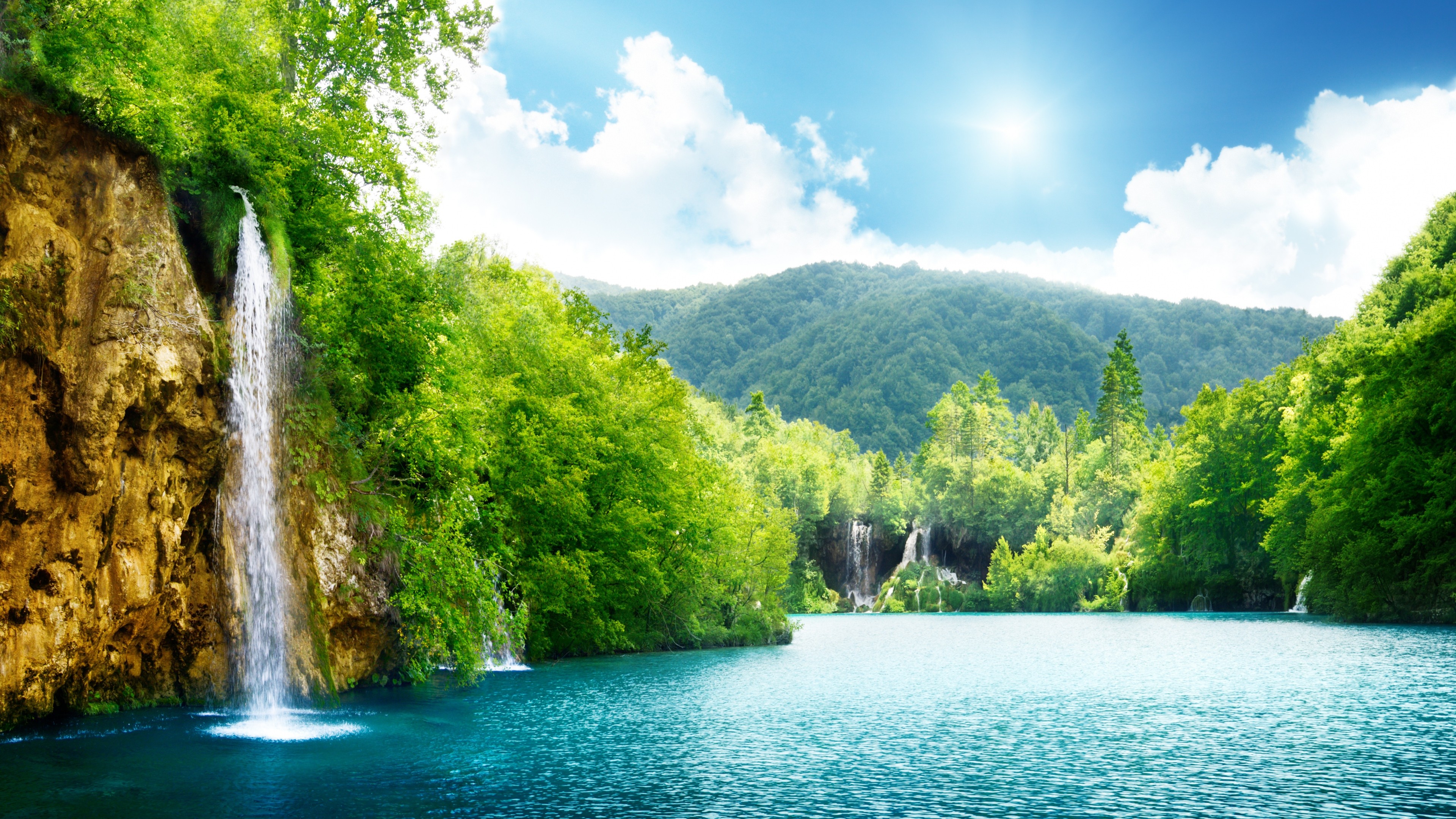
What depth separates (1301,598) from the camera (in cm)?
5716

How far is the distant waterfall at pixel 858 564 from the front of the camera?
9731cm

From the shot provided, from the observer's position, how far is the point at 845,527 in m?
98.7

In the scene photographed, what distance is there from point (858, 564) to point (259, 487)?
84.1 metres

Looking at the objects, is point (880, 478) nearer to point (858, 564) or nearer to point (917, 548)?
point (917, 548)

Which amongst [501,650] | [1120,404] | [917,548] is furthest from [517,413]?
[1120,404]

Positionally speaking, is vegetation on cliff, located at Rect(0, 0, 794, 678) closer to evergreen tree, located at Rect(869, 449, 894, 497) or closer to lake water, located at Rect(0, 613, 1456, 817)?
lake water, located at Rect(0, 613, 1456, 817)

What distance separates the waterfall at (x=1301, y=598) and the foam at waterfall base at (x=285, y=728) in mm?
55558

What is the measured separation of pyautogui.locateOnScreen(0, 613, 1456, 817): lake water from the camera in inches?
433

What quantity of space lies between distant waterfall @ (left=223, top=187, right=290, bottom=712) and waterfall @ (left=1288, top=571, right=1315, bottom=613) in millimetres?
56197

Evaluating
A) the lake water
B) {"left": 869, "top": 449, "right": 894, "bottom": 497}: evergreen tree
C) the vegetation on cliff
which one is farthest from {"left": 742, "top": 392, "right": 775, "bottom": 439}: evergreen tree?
the lake water

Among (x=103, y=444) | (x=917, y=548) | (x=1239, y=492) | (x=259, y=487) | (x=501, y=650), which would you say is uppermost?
(x=1239, y=492)

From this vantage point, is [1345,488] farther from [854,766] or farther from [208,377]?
[208,377]

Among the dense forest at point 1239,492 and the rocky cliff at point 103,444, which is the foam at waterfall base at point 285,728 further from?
the dense forest at point 1239,492

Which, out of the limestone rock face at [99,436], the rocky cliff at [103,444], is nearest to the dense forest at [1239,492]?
the rocky cliff at [103,444]
